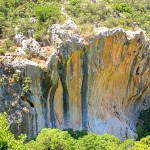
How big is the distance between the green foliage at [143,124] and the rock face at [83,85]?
0.43 m

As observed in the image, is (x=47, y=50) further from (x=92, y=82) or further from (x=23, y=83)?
(x=92, y=82)

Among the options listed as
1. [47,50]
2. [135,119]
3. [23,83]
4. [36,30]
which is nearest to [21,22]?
[36,30]

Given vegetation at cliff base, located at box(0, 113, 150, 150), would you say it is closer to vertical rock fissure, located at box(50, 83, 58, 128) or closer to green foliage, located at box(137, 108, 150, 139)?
vertical rock fissure, located at box(50, 83, 58, 128)

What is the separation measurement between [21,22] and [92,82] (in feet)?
14.7

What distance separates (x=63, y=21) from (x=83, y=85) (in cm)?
316

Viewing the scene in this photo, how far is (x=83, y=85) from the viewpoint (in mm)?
19516

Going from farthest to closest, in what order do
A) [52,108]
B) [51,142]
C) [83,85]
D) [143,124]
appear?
[143,124] → [83,85] → [52,108] → [51,142]

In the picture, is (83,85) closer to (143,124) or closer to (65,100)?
(65,100)

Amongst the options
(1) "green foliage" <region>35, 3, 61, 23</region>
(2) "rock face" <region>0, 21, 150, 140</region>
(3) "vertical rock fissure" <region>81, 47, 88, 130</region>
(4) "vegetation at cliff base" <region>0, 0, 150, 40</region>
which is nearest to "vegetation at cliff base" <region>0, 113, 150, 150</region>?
(2) "rock face" <region>0, 21, 150, 140</region>

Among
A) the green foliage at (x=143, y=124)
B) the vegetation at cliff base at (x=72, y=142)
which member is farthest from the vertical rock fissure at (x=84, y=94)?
the green foliage at (x=143, y=124)

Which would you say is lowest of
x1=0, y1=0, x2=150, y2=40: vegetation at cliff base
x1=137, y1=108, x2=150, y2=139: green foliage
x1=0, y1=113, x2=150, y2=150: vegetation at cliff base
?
x1=137, y1=108, x2=150, y2=139: green foliage

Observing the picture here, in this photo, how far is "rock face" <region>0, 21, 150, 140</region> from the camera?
16594mm

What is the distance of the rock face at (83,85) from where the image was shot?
1659cm

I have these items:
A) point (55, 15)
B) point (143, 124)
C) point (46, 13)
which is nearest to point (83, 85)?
point (55, 15)
